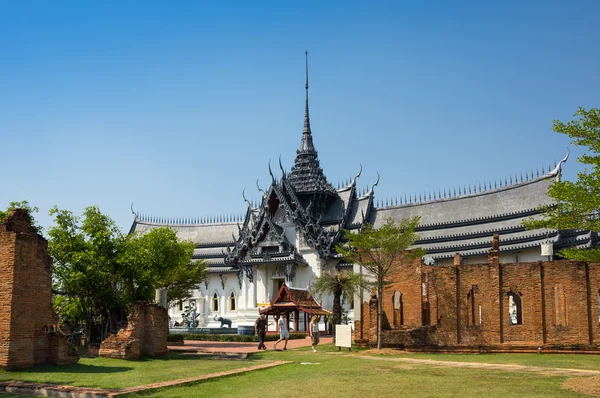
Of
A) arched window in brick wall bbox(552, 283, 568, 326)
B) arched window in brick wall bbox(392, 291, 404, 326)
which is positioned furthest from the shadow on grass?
arched window in brick wall bbox(552, 283, 568, 326)

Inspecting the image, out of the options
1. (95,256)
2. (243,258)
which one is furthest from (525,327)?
(243,258)

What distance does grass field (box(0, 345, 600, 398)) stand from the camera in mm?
11891

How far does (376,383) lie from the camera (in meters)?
12.9

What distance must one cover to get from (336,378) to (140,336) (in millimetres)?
7866

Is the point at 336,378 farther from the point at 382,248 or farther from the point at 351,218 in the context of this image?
the point at 351,218

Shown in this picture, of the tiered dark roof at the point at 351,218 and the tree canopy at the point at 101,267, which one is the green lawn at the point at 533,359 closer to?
the tree canopy at the point at 101,267

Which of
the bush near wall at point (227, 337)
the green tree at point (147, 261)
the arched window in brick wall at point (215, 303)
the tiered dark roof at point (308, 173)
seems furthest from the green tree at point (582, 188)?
the arched window in brick wall at point (215, 303)

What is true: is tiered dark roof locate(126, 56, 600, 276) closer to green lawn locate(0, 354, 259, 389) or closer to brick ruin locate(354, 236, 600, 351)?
brick ruin locate(354, 236, 600, 351)

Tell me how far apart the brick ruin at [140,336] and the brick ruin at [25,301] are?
1970 mm

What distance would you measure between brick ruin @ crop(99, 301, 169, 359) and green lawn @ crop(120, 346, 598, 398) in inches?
195

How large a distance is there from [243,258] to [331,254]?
6.58 metres

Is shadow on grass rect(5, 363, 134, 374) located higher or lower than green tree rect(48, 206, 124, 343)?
lower

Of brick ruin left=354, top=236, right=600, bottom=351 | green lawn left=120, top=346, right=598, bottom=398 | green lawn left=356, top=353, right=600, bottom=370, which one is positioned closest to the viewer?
green lawn left=120, top=346, right=598, bottom=398

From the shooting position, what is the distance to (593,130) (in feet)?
46.5
